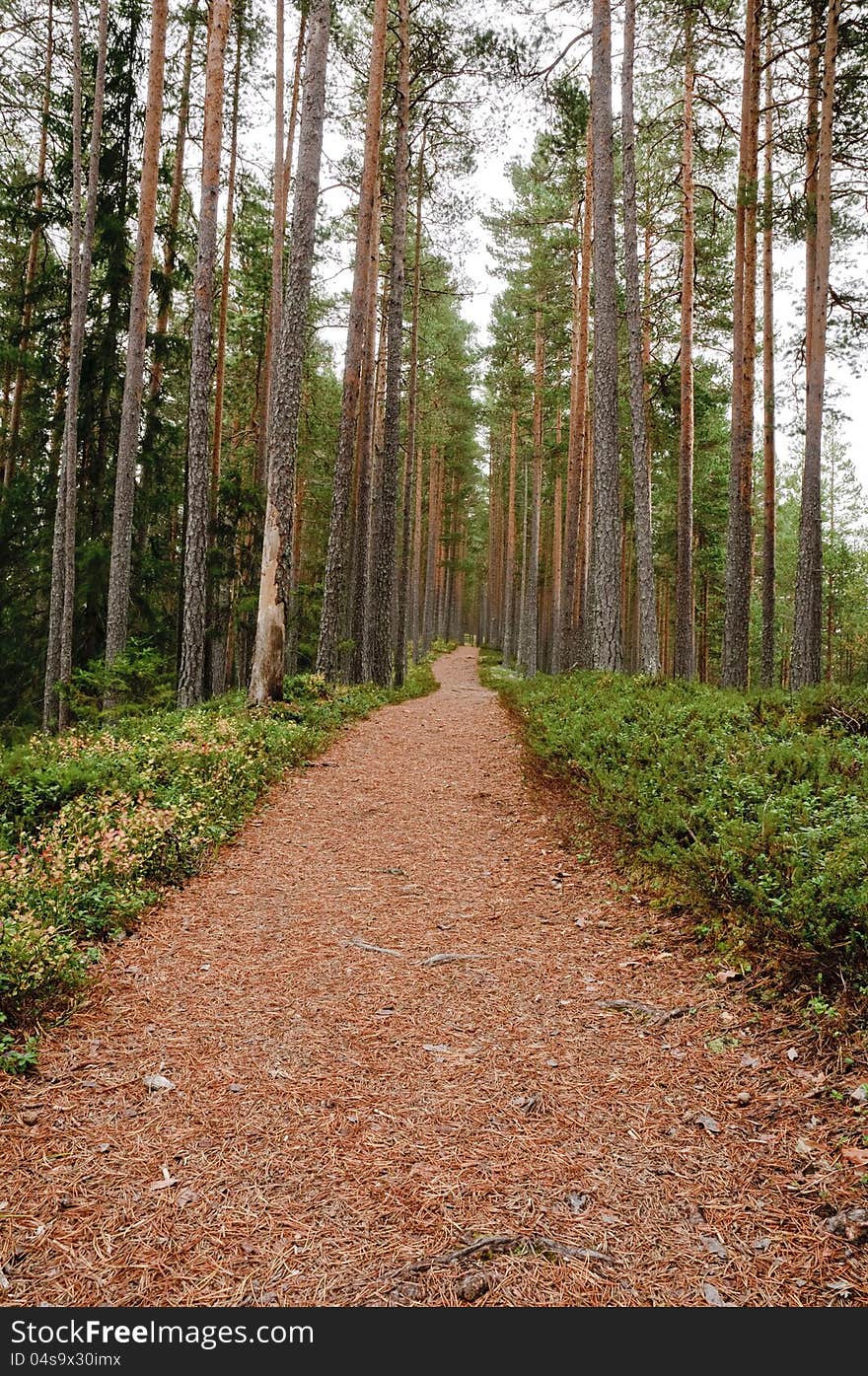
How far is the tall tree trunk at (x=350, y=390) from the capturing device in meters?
13.6

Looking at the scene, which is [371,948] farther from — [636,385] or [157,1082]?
[636,385]

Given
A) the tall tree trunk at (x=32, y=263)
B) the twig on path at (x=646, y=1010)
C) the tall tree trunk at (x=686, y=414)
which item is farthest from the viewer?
the tall tree trunk at (x=686, y=414)

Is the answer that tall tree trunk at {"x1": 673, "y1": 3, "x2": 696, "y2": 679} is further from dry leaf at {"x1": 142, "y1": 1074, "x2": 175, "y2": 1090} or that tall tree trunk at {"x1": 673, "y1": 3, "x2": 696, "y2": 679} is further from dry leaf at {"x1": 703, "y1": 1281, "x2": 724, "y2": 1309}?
dry leaf at {"x1": 703, "y1": 1281, "x2": 724, "y2": 1309}

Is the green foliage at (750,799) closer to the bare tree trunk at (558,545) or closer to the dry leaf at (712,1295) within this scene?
the dry leaf at (712,1295)

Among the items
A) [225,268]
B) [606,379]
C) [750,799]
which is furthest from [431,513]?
[750,799]

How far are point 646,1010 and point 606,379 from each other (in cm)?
1070

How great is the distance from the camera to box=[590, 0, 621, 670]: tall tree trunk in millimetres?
11164

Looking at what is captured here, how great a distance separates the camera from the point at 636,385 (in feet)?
45.2

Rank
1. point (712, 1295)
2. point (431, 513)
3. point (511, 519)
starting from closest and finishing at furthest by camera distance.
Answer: point (712, 1295) → point (431, 513) → point (511, 519)

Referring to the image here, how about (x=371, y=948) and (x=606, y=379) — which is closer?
(x=371, y=948)

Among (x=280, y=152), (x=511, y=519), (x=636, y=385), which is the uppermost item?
(x=280, y=152)

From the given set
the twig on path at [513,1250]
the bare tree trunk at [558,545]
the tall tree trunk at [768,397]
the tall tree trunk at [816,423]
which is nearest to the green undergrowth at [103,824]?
the twig on path at [513,1250]

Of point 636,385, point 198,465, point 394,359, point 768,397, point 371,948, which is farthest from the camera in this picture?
point 768,397

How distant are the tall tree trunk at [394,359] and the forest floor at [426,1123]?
1129 centimetres
